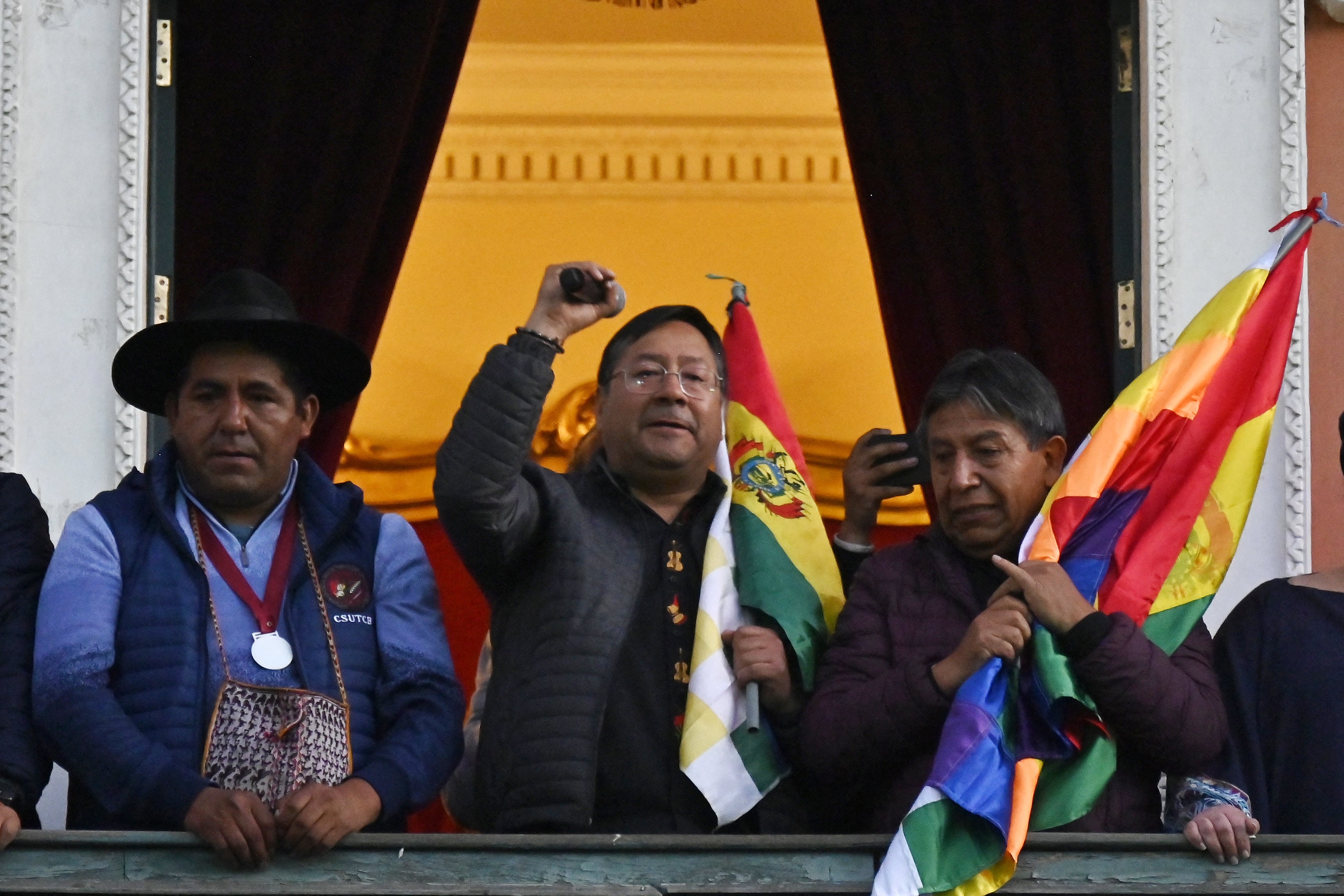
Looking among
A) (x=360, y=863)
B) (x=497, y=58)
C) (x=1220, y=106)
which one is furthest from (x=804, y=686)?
(x=497, y=58)

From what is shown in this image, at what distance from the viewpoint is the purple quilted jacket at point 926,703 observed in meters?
3.73

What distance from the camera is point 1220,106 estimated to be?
5.57m

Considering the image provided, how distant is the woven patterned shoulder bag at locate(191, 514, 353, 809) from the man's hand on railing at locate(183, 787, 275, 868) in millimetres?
108

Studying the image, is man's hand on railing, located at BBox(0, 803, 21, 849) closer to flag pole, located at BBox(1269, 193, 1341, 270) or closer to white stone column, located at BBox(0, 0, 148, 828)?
white stone column, located at BBox(0, 0, 148, 828)

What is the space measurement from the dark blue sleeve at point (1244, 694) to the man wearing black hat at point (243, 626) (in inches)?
54.1

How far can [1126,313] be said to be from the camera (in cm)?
552

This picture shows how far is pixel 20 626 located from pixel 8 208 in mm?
1865

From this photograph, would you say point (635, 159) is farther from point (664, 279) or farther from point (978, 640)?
point (978, 640)

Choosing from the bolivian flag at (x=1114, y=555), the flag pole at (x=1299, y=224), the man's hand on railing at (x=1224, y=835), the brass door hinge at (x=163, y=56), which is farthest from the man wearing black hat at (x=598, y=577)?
the brass door hinge at (x=163, y=56)

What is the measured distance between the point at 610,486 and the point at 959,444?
66 cm

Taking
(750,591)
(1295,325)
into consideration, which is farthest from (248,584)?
Answer: (1295,325)

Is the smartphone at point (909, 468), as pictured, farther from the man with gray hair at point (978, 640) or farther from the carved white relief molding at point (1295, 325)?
the carved white relief molding at point (1295, 325)

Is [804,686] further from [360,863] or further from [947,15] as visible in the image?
[947,15]

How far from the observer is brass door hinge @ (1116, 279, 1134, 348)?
5.50 meters
